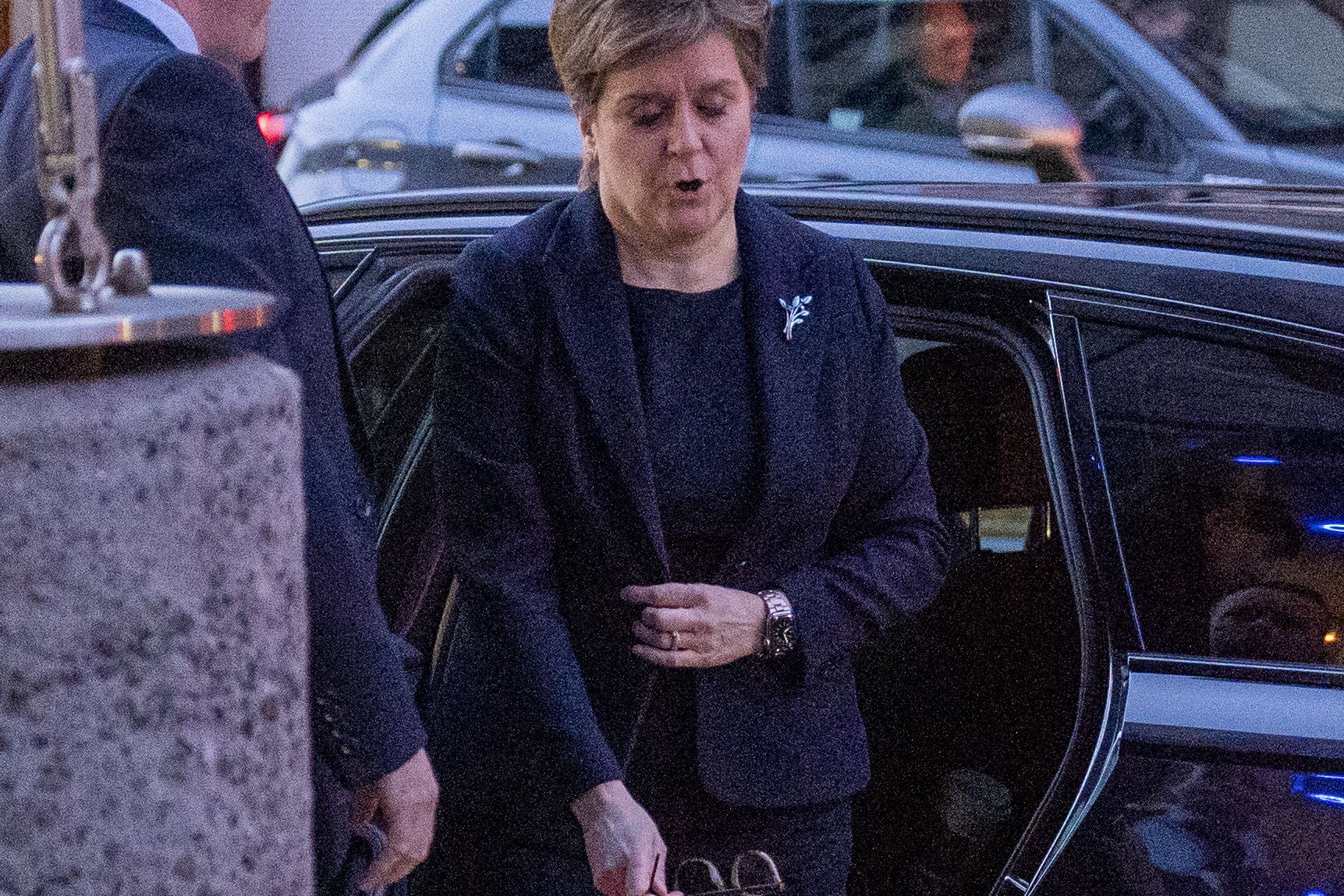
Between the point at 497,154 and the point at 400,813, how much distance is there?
207 inches

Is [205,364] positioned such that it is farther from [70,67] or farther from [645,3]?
[645,3]

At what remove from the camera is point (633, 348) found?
1907 millimetres

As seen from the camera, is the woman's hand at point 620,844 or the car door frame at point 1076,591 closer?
the woman's hand at point 620,844

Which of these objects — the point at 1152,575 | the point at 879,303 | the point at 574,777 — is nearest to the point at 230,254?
the point at 574,777

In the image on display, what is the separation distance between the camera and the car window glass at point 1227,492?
192 centimetres

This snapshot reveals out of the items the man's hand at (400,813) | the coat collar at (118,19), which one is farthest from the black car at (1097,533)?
the coat collar at (118,19)

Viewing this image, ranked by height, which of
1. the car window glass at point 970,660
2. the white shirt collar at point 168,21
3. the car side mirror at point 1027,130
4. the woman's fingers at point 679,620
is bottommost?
the car window glass at point 970,660

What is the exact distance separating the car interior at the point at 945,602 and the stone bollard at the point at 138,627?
145cm

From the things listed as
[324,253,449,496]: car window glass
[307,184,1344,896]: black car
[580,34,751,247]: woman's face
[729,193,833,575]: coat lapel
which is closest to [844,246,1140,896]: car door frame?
[307,184,1344,896]: black car

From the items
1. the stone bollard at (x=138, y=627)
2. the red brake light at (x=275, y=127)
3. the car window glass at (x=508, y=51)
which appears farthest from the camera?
the red brake light at (x=275, y=127)

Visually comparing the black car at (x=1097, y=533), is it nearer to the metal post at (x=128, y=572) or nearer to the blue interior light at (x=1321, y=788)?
the blue interior light at (x=1321, y=788)

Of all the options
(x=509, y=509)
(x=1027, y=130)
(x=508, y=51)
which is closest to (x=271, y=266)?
(x=509, y=509)

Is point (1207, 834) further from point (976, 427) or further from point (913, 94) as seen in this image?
point (913, 94)

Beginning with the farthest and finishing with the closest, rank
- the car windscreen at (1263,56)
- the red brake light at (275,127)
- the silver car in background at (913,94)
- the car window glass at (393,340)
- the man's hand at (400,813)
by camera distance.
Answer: the red brake light at (275,127)
the car windscreen at (1263,56)
the silver car in background at (913,94)
the car window glass at (393,340)
the man's hand at (400,813)
